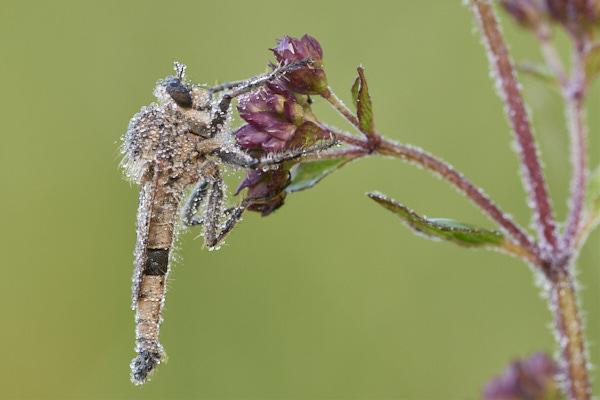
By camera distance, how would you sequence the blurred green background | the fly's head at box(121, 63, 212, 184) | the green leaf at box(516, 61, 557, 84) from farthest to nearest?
the blurred green background < the green leaf at box(516, 61, 557, 84) < the fly's head at box(121, 63, 212, 184)

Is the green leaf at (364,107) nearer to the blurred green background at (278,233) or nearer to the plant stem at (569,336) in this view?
the plant stem at (569,336)

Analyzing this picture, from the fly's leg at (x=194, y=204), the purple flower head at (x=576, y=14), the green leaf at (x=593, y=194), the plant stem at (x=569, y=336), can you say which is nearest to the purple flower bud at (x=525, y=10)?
the purple flower head at (x=576, y=14)

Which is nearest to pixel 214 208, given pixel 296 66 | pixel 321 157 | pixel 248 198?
pixel 248 198

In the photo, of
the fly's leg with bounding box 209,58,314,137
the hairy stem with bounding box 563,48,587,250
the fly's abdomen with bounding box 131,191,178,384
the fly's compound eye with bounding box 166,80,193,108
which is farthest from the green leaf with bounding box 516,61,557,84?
the fly's abdomen with bounding box 131,191,178,384

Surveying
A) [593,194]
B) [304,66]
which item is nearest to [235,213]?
[304,66]

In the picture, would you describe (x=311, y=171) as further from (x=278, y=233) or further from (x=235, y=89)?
(x=278, y=233)

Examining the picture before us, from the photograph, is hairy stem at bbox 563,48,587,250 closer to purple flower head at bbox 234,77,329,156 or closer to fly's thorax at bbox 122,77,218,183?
purple flower head at bbox 234,77,329,156
